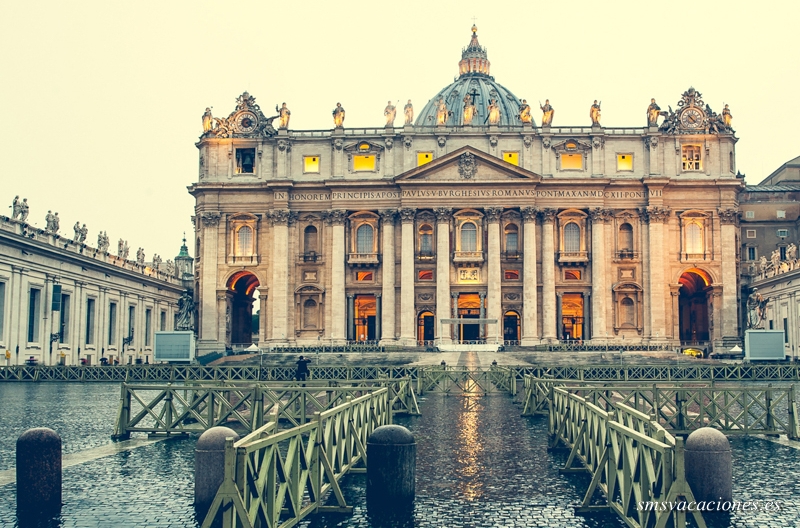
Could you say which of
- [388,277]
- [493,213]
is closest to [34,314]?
[388,277]

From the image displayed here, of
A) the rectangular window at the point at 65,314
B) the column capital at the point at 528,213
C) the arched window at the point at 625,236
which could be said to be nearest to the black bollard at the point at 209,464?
the rectangular window at the point at 65,314

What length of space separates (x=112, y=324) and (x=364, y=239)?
2393 cm

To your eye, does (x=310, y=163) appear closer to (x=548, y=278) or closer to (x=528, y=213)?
(x=528, y=213)

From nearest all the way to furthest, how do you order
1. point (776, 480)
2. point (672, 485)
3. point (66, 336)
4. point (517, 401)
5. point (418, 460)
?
point (672, 485) → point (776, 480) → point (418, 460) → point (517, 401) → point (66, 336)

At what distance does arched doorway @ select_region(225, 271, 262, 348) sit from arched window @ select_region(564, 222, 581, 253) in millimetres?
30227

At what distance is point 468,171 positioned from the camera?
80375mm

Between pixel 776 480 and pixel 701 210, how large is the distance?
70559 mm

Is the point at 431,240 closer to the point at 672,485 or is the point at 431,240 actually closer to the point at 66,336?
the point at 66,336

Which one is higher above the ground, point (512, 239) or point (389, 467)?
point (512, 239)

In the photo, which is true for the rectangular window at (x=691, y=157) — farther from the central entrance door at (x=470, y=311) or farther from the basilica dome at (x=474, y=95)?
the basilica dome at (x=474, y=95)

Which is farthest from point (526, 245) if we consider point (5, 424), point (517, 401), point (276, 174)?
point (5, 424)

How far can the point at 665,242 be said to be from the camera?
8181 cm

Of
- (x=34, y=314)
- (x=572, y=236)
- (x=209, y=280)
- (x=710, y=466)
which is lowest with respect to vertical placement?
(x=710, y=466)

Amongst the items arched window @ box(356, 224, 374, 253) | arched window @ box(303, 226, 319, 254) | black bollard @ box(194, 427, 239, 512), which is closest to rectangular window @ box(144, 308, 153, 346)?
arched window @ box(303, 226, 319, 254)
